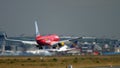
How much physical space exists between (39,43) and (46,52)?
21446mm

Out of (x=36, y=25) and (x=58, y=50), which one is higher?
(x=36, y=25)

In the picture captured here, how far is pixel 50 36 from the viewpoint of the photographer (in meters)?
151

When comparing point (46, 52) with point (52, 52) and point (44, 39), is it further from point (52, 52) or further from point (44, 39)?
point (44, 39)

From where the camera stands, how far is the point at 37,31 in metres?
156

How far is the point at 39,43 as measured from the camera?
483 feet

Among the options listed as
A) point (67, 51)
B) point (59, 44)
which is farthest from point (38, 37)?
point (67, 51)

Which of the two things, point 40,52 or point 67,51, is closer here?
point 40,52

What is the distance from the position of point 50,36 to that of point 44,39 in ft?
16.1

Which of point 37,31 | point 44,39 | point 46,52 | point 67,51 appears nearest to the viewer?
point 44,39

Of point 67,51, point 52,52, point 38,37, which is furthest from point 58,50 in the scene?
point 38,37

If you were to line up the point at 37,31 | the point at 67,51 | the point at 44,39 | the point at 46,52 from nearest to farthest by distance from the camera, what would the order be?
the point at 44,39
the point at 37,31
the point at 46,52
the point at 67,51

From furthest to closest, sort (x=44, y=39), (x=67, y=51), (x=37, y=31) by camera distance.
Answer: (x=67, y=51)
(x=37, y=31)
(x=44, y=39)

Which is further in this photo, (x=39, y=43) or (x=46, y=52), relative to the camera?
(x=46, y=52)

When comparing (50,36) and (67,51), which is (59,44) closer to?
(50,36)
